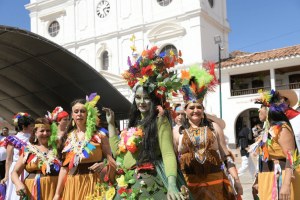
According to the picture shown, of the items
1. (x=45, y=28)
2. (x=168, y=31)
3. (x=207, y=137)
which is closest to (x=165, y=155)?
(x=207, y=137)

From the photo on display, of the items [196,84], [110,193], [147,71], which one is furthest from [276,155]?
[110,193]

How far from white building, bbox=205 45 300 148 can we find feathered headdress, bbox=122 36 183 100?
1650 centimetres

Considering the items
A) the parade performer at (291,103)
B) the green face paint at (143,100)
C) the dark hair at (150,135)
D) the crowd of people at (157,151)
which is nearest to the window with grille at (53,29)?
the crowd of people at (157,151)

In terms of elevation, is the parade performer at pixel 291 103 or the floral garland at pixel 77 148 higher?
the parade performer at pixel 291 103

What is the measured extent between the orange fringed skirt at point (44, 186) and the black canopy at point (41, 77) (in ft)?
17.5

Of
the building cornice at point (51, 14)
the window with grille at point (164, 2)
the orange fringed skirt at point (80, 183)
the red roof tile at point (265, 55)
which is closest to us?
the orange fringed skirt at point (80, 183)

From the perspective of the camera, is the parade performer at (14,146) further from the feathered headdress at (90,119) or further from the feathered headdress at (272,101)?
the feathered headdress at (272,101)

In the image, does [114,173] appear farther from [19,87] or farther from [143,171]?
[19,87]

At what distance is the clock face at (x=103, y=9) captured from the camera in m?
22.8

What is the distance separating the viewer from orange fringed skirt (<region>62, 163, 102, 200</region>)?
11.4ft

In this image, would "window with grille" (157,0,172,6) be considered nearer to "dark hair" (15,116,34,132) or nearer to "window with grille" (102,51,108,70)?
"window with grille" (102,51,108,70)

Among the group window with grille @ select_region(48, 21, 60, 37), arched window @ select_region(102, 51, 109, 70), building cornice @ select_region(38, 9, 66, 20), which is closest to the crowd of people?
arched window @ select_region(102, 51, 109, 70)

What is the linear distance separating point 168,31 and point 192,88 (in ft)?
57.8

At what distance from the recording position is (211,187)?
3.07 m
